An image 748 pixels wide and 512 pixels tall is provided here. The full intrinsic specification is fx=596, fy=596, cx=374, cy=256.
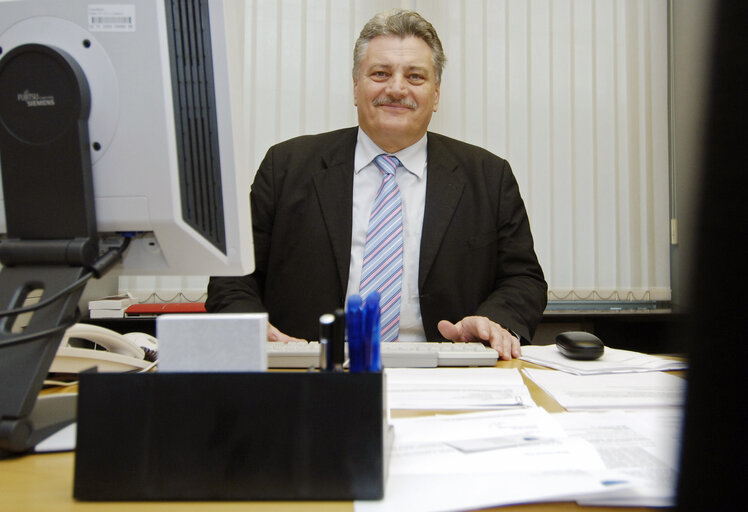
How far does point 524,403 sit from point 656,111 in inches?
87.9

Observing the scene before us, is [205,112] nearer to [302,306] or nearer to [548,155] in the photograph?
[302,306]

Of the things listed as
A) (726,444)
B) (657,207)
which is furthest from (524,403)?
(657,207)

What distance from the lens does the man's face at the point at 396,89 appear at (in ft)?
5.81

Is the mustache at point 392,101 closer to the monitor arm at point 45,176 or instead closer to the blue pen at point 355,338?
the monitor arm at point 45,176

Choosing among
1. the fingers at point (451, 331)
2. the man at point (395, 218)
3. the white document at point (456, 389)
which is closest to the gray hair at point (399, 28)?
the man at point (395, 218)

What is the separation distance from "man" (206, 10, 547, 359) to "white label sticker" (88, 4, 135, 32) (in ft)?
3.05

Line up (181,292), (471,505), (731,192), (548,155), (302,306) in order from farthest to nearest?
(548,155) < (181,292) < (302,306) < (471,505) < (731,192)

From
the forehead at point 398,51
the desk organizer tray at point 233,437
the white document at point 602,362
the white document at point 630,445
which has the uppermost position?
the forehead at point 398,51

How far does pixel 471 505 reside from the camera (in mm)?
453

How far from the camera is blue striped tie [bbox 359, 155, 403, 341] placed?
1.59 m

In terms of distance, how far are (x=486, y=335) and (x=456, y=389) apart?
410 mm

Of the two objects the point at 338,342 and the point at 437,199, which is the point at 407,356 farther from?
the point at 437,199

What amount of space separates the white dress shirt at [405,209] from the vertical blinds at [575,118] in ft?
2.74

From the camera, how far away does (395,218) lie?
1.66 metres
